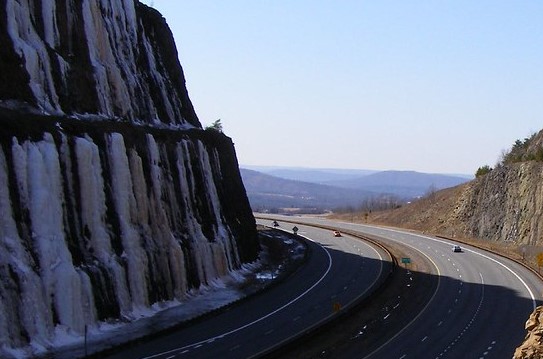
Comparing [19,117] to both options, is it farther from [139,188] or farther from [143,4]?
[143,4]

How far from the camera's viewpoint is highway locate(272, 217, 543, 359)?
3991 centimetres

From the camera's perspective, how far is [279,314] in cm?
4700

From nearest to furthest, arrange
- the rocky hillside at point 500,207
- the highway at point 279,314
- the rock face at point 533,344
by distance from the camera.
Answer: the rock face at point 533,344, the highway at point 279,314, the rocky hillside at point 500,207

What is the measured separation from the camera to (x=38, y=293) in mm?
36000

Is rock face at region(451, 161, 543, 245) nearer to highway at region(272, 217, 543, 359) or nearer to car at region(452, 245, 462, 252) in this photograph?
highway at region(272, 217, 543, 359)

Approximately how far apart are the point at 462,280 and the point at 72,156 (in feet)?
119

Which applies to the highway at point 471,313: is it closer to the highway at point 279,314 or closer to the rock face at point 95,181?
the highway at point 279,314

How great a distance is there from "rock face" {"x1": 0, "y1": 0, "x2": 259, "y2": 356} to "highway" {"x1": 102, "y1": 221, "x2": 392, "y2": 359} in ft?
13.6

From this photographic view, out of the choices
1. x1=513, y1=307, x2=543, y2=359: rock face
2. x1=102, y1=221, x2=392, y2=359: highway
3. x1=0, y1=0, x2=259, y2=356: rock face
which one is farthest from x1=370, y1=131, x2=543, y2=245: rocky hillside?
x1=513, y1=307, x2=543, y2=359: rock face

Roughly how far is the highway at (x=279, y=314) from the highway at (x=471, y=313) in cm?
538

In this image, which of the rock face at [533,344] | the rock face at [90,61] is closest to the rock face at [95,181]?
the rock face at [90,61]

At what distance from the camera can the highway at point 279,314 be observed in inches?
1476

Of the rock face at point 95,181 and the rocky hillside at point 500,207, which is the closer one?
the rock face at point 95,181

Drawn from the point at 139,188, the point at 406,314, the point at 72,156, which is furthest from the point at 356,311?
the point at 72,156
